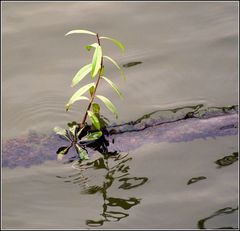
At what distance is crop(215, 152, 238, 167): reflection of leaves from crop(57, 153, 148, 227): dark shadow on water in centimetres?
55

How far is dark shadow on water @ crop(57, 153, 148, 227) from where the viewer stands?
294cm

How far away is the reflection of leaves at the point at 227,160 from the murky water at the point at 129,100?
4cm

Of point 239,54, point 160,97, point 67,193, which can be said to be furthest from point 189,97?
point 67,193

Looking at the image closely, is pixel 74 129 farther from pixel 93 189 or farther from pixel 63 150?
pixel 93 189

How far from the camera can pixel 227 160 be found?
3.27 metres

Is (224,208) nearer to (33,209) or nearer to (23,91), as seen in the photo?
(33,209)

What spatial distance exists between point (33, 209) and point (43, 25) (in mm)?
1986

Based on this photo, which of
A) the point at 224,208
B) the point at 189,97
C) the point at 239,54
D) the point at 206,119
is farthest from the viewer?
the point at 239,54

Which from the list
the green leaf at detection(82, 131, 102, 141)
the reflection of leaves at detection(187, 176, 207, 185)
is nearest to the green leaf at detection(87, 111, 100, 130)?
the green leaf at detection(82, 131, 102, 141)

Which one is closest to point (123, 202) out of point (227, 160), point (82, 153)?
point (82, 153)

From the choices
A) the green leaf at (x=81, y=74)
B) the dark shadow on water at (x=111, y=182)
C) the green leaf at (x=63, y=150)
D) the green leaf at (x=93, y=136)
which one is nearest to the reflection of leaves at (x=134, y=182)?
the dark shadow on water at (x=111, y=182)

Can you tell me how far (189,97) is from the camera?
3684 mm

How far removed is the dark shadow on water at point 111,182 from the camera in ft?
9.65

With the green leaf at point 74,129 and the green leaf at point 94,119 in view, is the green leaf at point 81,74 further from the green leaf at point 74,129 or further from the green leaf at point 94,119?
the green leaf at point 74,129
